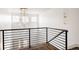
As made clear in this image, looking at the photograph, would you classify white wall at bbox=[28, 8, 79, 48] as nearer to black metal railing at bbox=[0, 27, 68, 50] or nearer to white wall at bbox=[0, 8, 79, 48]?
white wall at bbox=[0, 8, 79, 48]

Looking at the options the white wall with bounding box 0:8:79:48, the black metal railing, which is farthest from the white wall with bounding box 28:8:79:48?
the black metal railing

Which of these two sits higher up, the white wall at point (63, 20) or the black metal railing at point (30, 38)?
the white wall at point (63, 20)

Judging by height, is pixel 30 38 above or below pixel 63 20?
below

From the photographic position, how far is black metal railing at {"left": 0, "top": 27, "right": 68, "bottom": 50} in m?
4.14

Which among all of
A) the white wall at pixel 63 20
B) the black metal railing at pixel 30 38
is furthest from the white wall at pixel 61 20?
the black metal railing at pixel 30 38

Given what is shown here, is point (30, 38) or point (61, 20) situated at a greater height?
point (61, 20)

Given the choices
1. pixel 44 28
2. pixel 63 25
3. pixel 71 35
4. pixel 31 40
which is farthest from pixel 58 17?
pixel 31 40

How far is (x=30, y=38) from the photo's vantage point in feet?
14.9

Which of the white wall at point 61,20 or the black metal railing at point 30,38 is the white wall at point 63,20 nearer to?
the white wall at point 61,20

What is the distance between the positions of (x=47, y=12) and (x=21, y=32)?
1.33 metres

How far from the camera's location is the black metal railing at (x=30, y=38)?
4141 mm

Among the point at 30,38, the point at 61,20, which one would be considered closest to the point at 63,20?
the point at 61,20

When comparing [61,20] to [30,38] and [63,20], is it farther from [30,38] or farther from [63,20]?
[30,38]

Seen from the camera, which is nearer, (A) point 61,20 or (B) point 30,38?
(B) point 30,38
